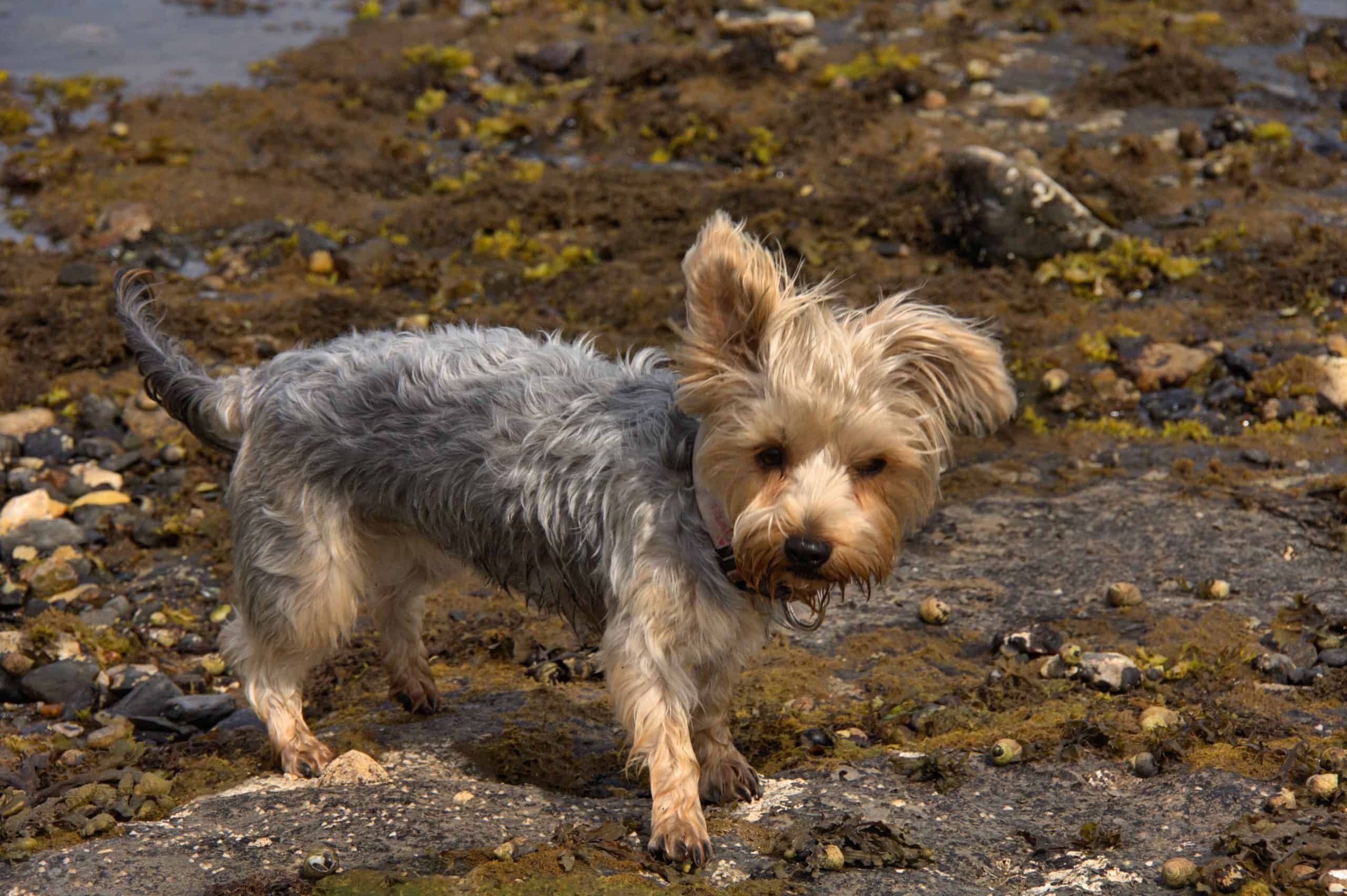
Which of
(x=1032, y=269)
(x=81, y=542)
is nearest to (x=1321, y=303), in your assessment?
(x=1032, y=269)

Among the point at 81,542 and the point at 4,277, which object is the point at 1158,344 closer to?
the point at 81,542

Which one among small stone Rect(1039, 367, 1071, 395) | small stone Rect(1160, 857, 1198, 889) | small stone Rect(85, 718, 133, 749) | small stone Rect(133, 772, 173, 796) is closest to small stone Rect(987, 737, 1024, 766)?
small stone Rect(1160, 857, 1198, 889)

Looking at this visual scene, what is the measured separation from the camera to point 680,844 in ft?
17.9

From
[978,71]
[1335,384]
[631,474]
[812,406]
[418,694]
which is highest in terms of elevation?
[812,406]

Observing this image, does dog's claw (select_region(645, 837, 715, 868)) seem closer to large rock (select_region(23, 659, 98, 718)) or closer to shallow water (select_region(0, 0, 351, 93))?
large rock (select_region(23, 659, 98, 718))

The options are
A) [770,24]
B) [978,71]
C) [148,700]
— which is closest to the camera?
[148,700]

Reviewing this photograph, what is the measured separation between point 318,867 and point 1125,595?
4535 mm

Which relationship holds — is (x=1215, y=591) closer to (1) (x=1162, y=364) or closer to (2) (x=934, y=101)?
(1) (x=1162, y=364)

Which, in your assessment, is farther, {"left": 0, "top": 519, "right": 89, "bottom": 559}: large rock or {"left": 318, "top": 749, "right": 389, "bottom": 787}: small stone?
{"left": 0, "top": 519, "right": 89, "bottom": 559}: large rock

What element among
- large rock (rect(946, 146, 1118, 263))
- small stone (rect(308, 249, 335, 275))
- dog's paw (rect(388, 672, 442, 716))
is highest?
large rock (rect(946, 146, 1118, 263))

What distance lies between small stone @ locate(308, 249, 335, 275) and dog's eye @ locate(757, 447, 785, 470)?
7.87 metres

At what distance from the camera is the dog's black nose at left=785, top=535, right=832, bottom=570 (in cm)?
511

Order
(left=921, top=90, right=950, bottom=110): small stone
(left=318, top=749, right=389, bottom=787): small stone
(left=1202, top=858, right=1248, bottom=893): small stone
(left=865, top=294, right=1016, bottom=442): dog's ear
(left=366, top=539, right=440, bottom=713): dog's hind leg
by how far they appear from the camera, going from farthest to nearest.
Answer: (left=921, top=90, right=950, bottom=110): small stone, (left=366, top=539, right=440, bottom=713): dog's hind leg, (left=318, top=749, right=389, bottom=787): small stone, (left=865, top=294, right=1016, bottom=442): dog's ear, (left=1202, top=858, right=1248, bottom=893): small stone

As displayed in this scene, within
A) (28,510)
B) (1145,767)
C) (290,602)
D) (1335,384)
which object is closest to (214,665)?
(290,602)
